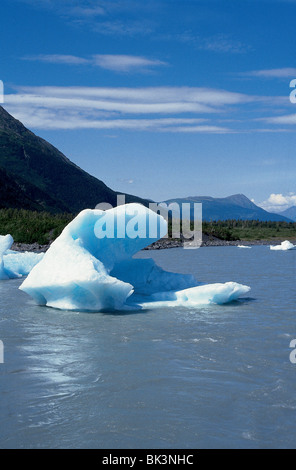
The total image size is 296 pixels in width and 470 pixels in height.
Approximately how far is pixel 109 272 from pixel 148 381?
23.4 feet

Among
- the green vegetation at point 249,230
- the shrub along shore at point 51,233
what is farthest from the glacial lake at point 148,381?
the green vegetation at point 249,230

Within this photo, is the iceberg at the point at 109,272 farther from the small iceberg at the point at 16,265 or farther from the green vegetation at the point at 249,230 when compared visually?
the green vegetation at the point at 249,230

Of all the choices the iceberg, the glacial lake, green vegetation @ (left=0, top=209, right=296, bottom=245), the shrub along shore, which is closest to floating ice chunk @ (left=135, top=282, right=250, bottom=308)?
the iceberg

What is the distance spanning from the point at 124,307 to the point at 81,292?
1.36m

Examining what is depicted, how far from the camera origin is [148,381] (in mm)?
8000

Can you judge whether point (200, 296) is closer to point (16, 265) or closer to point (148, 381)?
point (148, 381)

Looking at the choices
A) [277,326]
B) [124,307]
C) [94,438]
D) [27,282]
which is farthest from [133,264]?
[94,438]

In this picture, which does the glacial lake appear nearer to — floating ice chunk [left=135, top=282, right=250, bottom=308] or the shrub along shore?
floating ice chunk [left=135, top=282, right=250, bottom=308]

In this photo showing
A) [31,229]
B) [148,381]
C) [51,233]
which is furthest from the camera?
[51,233]

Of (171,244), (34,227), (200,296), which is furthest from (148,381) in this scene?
(171,244)

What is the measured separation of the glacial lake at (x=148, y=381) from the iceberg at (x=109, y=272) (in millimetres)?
646

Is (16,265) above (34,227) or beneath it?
beneath

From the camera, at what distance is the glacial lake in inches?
240

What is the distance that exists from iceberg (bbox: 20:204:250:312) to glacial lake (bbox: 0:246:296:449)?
65cm
